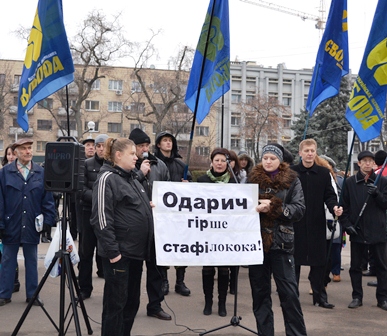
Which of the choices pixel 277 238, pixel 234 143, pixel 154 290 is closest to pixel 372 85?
pixel 277 238

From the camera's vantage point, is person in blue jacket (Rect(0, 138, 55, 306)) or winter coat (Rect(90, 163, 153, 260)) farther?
person in blue jacket (Rect(0, 138, 55, 306))

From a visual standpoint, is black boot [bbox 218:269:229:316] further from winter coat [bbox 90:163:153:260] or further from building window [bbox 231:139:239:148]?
building window [bbox 231:139:239:148]

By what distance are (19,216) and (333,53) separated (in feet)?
16.3

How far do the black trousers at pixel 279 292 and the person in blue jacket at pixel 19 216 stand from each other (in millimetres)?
3075

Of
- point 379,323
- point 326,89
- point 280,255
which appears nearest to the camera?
point 280,255

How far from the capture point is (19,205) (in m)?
7.79

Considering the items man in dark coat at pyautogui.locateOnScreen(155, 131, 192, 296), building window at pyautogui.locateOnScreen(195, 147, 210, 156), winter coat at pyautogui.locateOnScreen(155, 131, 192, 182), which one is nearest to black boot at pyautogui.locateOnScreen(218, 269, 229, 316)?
man in dark coat at pyautogui.locateOnScreen(155, 131, 192, 296)

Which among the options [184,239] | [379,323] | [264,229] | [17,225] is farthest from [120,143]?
[379,323]

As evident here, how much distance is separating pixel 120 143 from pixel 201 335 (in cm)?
226

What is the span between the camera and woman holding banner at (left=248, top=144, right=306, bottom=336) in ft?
19.5

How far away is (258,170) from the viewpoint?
20.5 ft

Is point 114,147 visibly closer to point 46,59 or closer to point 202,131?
point 46,59

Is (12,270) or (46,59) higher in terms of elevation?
(46,59)

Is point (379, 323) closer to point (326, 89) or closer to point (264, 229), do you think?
point (264, 229)
